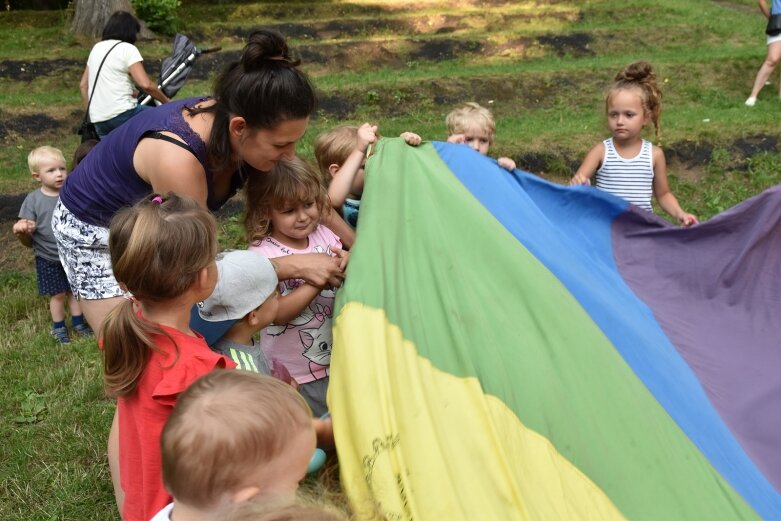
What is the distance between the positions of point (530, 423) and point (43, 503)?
1954 mm

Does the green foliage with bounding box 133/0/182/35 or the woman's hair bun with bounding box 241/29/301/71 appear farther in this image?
the green foliage with bounding box 133/0/182/35

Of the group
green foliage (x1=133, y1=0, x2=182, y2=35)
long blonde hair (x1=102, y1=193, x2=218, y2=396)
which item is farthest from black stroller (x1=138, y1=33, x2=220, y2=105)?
green foliage (x1=133, y1=0, x2=182, y2=35)

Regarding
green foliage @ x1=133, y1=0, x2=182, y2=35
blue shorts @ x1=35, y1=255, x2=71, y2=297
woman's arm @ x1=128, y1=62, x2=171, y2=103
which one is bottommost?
blue shorts @ x1=35, y1=255, x2=71, y2=297

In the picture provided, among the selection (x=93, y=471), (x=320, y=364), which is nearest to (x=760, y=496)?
(x=320, y=364)

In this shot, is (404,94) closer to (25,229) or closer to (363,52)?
(363,52)

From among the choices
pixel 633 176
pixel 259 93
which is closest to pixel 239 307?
pixel 259 93

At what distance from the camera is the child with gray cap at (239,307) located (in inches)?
82.5

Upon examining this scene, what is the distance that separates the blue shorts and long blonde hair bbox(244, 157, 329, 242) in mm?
2234

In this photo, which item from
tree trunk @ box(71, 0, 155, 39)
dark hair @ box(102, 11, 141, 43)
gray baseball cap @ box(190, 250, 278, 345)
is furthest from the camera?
tree trunk @ box(71, 0, 155, 39)

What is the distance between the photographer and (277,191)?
2.49 metres

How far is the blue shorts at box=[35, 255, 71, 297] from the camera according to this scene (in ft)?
14.2

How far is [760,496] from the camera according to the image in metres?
2.02

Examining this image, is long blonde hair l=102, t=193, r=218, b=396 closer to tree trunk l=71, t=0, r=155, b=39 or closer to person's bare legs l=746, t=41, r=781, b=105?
person's bare legs l=746, t=41, r=781, b=105

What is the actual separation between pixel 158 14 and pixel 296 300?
28.9 feet
